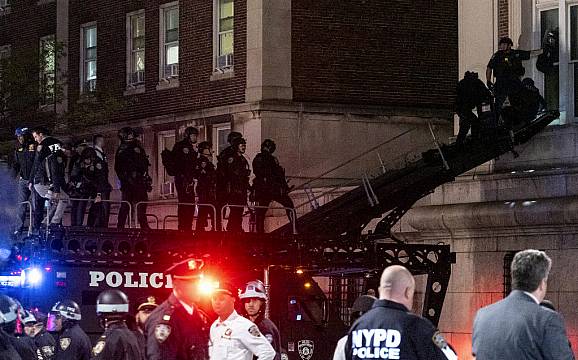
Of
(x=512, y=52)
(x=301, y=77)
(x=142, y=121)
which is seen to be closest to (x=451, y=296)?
(x=512, y=52)

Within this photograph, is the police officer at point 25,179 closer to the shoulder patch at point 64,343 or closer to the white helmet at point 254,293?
the shoulder patch at point 64,343

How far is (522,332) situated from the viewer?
28.8ft

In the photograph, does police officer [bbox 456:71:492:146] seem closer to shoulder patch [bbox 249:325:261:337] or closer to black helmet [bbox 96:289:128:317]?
shoulder patch [bbox 249:325:261:337]

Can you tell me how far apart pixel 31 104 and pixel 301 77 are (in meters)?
6.94

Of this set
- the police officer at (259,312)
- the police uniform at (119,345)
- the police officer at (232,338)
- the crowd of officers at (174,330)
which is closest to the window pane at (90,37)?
the police officer at (259,312)

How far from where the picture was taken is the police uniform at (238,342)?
42.1 ft

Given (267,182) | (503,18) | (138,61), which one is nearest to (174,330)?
(267,182)

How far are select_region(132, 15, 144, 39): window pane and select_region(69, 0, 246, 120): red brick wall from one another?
0.26 metres

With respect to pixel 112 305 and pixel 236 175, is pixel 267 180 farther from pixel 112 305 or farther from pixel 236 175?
pixel 112 305

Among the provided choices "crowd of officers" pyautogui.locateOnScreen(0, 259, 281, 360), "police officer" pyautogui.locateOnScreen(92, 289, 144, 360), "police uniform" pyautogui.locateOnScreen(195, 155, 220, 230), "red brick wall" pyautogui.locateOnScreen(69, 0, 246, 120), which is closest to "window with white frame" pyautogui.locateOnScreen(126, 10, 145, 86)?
"red brick wall" pyautogui.locateOnScreen(69, 0, 246, 120)

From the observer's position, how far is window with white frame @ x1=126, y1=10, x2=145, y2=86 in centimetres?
3709

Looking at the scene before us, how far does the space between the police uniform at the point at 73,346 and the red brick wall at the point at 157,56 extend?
18569 millimetres

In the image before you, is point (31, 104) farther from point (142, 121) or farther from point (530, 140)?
point (530, 140)

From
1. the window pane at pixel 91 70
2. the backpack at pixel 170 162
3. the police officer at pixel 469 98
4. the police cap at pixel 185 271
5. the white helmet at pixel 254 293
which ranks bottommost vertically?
the white helmet at pixel 254 293
